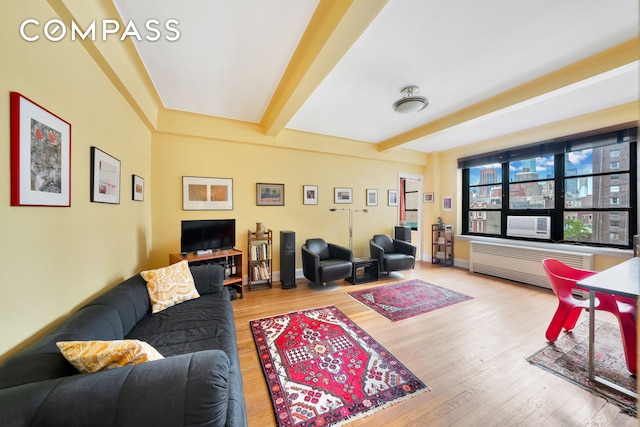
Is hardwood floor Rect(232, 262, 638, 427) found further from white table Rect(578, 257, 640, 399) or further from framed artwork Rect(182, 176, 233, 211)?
framed artwork Rect(182, 176, 233, 211)

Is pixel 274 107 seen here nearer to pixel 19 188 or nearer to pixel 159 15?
pixel 159 15

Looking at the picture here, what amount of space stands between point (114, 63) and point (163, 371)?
2.41 meters

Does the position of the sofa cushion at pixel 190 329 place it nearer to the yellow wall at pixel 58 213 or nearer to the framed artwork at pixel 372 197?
the yellow wall at pixel 58 213

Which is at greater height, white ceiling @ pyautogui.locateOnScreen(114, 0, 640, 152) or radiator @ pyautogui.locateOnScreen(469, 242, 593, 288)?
white ceiling @ pyautogui.locateOnScreen(114, 0, 640, 152)

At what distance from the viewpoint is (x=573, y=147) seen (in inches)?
144

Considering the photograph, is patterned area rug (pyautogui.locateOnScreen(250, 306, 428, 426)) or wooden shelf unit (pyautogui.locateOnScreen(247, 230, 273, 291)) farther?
wooden shelf unit (pyautogui.locateOnScreen(247, 230, 273, 291))

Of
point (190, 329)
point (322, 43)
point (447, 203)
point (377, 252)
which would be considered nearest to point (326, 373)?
point (190, 329)

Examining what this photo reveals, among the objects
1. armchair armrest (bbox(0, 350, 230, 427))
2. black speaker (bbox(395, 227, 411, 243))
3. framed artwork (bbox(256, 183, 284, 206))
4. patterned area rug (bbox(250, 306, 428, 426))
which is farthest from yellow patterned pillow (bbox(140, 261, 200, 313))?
black speaker (bbox(395, 227, 411, 243))

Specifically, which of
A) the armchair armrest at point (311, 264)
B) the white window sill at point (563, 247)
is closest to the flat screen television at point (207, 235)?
the armchair armrest at point (311, 264)

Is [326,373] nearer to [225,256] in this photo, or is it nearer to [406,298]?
[406,298]

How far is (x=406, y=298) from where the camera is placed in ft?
11.1

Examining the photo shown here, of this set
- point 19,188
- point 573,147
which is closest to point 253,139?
point 19,188

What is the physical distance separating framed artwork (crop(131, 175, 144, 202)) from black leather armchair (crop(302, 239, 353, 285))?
251cm

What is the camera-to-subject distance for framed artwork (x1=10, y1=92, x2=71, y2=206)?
109cm
